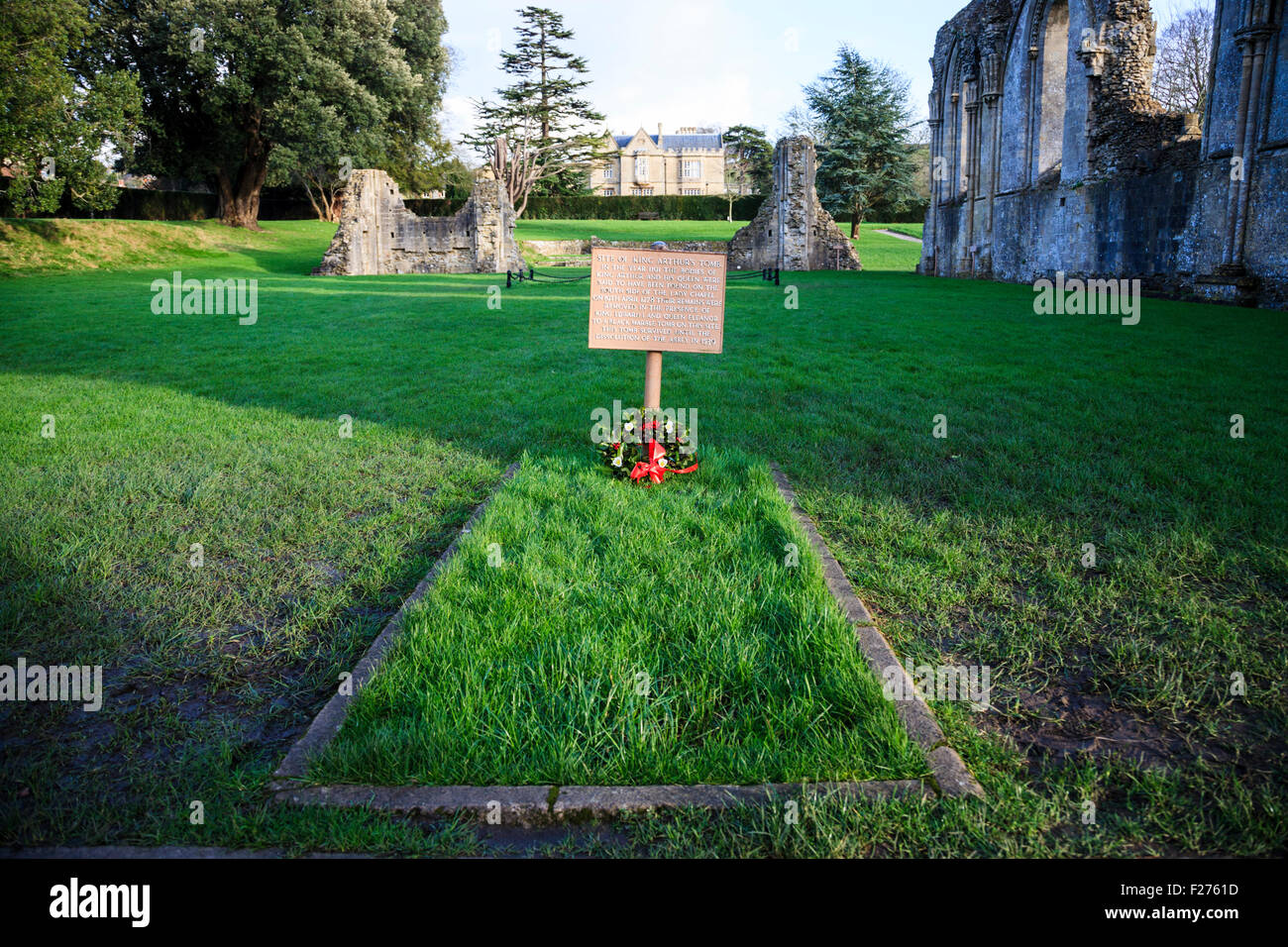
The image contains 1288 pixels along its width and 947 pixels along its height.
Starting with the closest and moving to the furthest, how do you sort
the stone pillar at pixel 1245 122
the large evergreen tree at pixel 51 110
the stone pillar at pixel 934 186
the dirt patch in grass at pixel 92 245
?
1. the stone pillar at pixel 1245 122
2. the large evergreen tree at pixel 51 110
3. the dirt patch in grass at pixel 92 245
4. the stone pillar at pixel 934 186

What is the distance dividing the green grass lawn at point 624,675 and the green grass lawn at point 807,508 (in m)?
0.26

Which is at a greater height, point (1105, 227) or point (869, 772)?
point (1105, 227)

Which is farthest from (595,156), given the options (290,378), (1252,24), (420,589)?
(420,589)

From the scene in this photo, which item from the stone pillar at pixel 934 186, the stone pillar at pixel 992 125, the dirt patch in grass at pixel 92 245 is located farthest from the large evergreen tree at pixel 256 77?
the stone pillar at pixel 992 125

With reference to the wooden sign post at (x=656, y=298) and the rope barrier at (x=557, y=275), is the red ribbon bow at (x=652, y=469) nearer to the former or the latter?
the wooden sign post at (x=656, y=298)

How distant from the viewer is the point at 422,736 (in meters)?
2.71

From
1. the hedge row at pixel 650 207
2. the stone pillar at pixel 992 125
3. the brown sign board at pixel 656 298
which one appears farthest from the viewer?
the hedge row at pixel 650 207

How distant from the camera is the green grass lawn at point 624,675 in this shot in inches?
103

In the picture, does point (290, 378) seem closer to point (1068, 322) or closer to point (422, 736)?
point (422, 736)

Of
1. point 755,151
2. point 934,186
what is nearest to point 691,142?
point 755,151

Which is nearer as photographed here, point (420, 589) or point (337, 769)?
point (337, 769)
